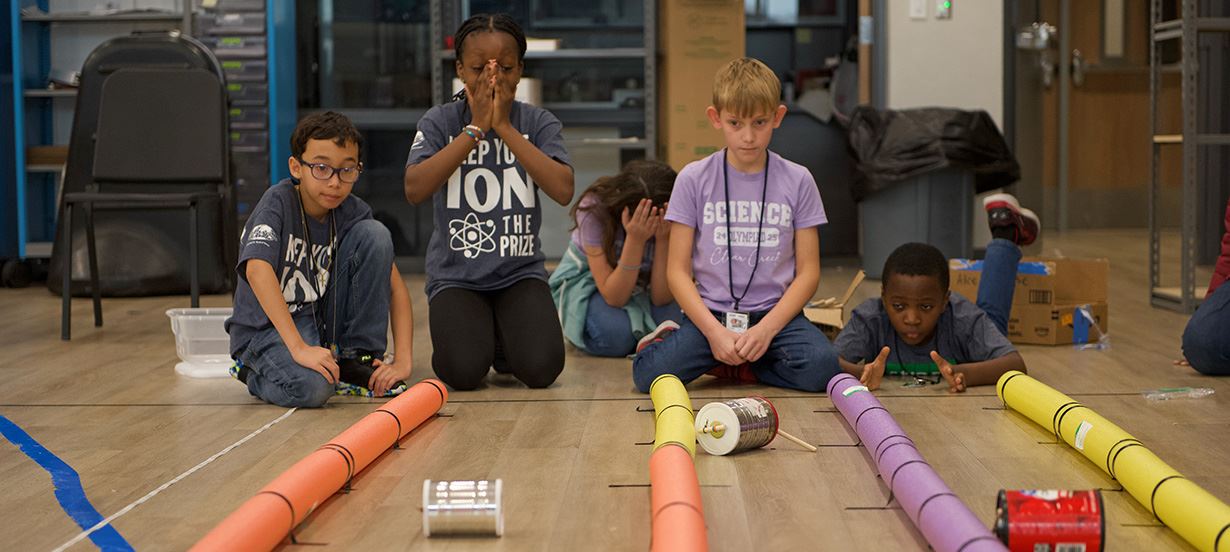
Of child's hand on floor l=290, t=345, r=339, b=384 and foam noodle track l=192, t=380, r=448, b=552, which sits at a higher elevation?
child's hand on floor l=290, t=345, r=339, b=384

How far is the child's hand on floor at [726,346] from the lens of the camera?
3100 mm

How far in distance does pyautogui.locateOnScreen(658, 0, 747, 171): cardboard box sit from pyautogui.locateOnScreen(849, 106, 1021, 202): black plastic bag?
805 millimetres

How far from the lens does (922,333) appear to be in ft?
10.7

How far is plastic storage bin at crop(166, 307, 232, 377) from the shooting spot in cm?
355

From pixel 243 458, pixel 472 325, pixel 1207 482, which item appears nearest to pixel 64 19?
pixel 472 325

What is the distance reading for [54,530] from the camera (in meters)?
1.99

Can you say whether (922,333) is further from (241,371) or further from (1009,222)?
(241,371)

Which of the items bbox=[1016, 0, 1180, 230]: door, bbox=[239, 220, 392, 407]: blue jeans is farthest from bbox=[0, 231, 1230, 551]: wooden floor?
bbox=[1016, 0, 1180, 230]: door

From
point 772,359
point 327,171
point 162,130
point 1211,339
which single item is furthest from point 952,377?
point 162,130

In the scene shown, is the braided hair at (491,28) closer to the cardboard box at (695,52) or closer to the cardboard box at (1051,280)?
the cardboard box at (1051,280)

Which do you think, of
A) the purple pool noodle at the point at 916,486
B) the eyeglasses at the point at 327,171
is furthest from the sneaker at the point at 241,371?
the purple pool noodle at the point at 916,486

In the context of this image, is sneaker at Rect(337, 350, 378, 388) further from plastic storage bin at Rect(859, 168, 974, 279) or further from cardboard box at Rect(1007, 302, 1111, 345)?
plastic storage bin at Rect(859, 168, 974, 279)

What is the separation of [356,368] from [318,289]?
0.23 m

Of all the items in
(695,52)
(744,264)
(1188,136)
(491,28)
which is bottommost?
(744,264)
